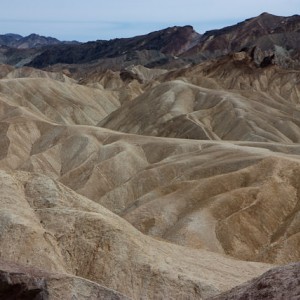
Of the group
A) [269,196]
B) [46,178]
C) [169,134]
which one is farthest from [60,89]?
[46,178]

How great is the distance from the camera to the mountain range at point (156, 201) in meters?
24.3

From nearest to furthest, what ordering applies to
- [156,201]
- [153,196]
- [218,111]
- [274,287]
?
1. [274,287]
2. [156,201]
3. [153,196]
4. [218,111]

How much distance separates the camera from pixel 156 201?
4988 cm

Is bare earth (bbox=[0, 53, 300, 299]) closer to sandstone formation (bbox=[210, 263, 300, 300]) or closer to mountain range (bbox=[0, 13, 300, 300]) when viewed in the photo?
mountain range (bbox=[0, 13, 300, 300])

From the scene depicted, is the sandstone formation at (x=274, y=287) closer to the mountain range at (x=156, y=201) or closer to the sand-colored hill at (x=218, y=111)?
the mountain range at (x=156, y=201)

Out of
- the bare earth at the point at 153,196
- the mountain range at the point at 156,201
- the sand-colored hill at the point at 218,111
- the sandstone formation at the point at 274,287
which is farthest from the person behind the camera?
the sand-colored hill at the point at 218,111

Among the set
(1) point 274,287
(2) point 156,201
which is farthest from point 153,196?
(1) point 274,287

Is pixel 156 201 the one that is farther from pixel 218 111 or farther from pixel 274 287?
pixel 218 111

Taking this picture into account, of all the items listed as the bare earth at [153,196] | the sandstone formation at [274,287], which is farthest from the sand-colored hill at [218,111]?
the sandstone formation at [274,287]

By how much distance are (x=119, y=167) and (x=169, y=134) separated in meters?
31.4

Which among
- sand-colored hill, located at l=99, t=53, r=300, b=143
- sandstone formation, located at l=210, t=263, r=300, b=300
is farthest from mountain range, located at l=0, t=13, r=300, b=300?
sand-colored hill, located at l=99, t=53, r=300, b=143

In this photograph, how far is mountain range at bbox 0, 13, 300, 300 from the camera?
2431cm

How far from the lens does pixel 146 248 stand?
27484mm

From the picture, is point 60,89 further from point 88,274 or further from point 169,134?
point 88,274
